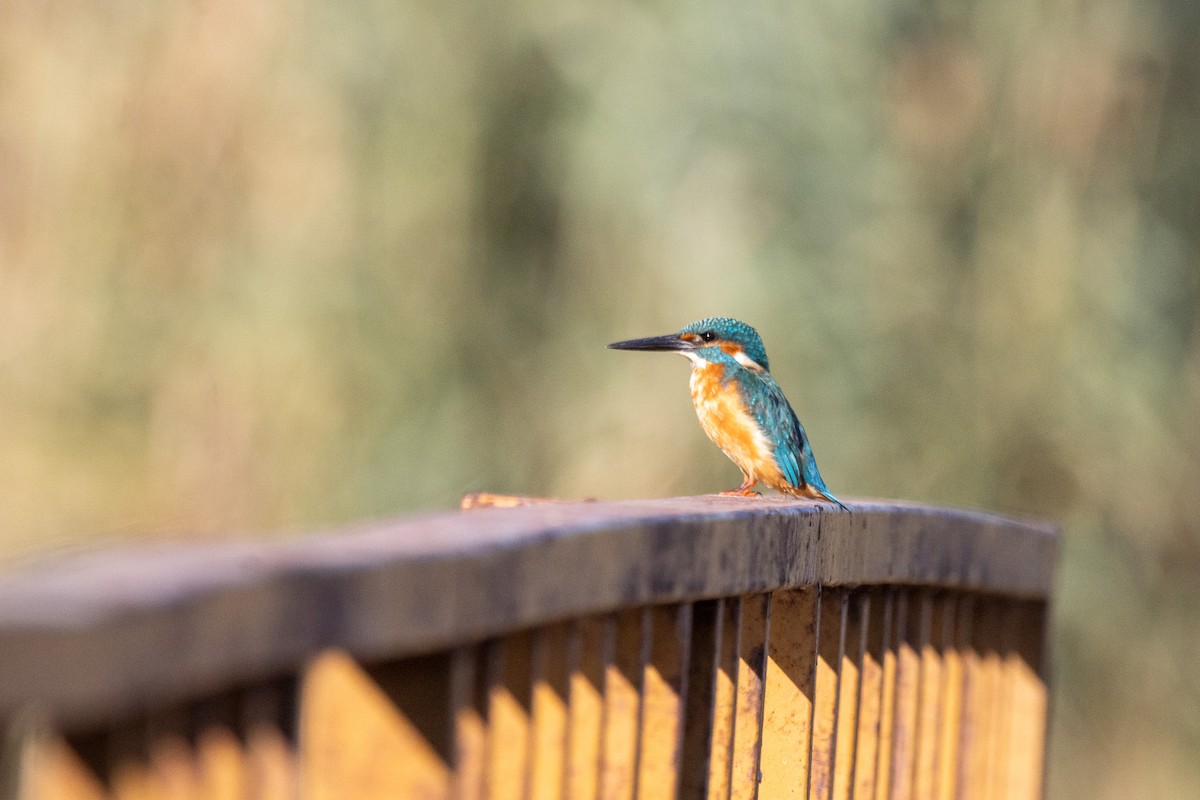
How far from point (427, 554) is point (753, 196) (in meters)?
5.14

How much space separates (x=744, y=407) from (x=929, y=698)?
1.45 m

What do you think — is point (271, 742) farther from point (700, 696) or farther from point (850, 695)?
point (850, 695)

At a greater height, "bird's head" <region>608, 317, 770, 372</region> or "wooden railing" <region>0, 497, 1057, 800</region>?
"bird's head" <region>608, 317, 770, 372</region>

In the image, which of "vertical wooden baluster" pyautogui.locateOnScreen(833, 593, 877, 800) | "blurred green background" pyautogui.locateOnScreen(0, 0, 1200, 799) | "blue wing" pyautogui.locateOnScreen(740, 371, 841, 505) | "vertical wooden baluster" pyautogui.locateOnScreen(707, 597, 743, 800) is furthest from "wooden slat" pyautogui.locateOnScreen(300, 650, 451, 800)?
"blurred green background" pyautogui.locateOnScreen(0, 0, 1200, 799)

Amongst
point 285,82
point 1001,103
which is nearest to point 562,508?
point 285,82

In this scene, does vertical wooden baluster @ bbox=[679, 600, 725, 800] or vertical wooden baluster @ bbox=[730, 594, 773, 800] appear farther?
vertical wooden baluster @ bbox=[730, 594, 773, 800]

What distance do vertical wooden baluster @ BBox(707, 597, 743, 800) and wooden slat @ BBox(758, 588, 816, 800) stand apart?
7.3 inches

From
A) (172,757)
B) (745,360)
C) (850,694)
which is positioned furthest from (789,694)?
(745,360)

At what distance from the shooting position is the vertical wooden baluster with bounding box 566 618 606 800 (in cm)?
135

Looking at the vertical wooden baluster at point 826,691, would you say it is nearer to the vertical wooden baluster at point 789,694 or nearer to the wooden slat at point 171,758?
the vertical wooden baluster at point 789,694

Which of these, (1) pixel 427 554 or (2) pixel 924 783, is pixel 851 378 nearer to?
(2) pixel 924 783

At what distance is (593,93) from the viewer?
240 inches

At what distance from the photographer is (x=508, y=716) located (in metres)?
1.24

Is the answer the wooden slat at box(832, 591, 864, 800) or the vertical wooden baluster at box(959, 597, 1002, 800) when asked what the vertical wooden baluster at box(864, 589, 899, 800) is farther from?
the vertical wooden baluster at box(959, 597, 1002, 800)
